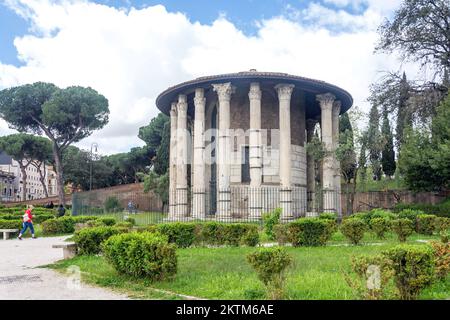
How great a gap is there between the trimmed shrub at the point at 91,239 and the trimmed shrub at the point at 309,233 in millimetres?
4404

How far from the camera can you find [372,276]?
5305 millimetres

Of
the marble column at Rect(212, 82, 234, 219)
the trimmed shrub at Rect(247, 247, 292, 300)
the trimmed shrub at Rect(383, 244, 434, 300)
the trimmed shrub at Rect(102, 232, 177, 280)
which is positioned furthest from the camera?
the marble column at Rect(212, 82, 234, 219)

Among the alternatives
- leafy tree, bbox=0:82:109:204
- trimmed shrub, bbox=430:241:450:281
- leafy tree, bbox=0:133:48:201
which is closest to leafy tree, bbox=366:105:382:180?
trimmed shrub, bbox=430:241:450:281

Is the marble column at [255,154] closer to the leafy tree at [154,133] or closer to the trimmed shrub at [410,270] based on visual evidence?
the trimmed shrub at [410,270]

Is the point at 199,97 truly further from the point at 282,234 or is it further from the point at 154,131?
the point at 154,131

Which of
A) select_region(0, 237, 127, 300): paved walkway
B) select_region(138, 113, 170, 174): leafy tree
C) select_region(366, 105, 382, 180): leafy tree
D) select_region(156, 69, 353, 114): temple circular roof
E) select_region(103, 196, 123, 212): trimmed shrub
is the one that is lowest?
select_region(0, 237, 127, 300): paved walkway

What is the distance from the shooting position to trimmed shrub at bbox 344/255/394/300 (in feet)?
17.1

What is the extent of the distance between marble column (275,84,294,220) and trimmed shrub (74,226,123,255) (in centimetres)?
1096

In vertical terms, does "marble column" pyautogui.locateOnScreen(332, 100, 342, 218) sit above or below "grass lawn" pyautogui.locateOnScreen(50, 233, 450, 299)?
above

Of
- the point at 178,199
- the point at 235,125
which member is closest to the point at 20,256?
the point at 178,199

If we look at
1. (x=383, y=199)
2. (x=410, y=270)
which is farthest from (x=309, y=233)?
(x=383, y=199)

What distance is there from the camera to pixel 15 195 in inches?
3322

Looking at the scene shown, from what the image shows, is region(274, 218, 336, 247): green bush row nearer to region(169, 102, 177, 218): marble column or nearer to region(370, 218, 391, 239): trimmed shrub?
region(370, 218, 391, 239): trimmed shrub
